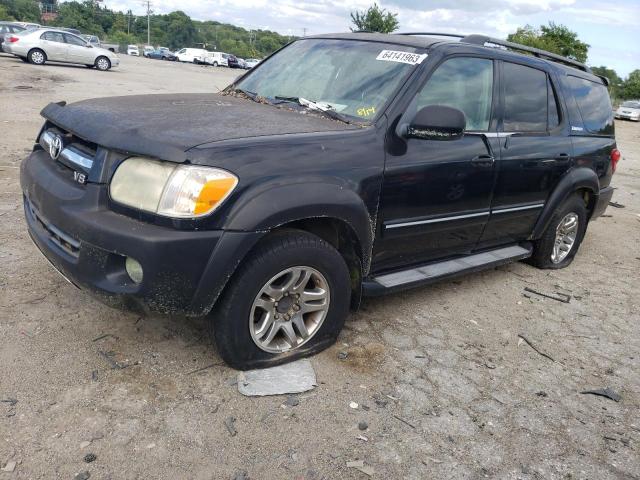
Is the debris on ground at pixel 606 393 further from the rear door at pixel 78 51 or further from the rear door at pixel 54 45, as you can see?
the rear door at pixel 78 51

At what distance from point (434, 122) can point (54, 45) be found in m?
23.6

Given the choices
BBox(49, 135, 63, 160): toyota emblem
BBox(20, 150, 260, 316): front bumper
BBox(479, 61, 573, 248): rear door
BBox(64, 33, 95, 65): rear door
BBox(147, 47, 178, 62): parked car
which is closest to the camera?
BBox(20, 150, 260, 316): front bumper

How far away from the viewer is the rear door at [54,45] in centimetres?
2259

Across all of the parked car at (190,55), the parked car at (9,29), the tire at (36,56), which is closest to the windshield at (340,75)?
the tire at (36,56)

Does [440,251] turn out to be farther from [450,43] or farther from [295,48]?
[295,48]

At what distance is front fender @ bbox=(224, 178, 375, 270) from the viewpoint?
2.65 meters

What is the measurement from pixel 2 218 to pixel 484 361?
161 inches

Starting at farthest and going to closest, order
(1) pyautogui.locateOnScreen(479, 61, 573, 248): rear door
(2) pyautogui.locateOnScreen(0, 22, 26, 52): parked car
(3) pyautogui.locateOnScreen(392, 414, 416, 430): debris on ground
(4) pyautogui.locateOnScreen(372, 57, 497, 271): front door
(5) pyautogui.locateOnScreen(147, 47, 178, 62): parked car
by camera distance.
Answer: (5) pyautogui.locateOnScreen(147, 47, 178, 62): parked car, (2) pyautogui.locateOnScreen(0, 22, 26, 52): parked car, (1) pyautogui.locateOnScreen(479, 61, 573, 248): rear door, (4) pyautogui.locateOnScreen(372, 57, 497, 271): front door, (3) pyautogui.locateOnScreen(392, 414, 416, 430): debris on ground

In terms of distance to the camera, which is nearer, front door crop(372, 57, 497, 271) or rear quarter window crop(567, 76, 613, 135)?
front door crop(372, 57, 497, 271)

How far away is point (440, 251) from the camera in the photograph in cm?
394

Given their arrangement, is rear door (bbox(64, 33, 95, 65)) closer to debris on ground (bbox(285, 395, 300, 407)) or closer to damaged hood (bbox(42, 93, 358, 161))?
damaged hood (bbox(42, 93, 358, 161))

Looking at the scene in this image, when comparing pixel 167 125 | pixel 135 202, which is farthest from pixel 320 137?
pixel 135 202

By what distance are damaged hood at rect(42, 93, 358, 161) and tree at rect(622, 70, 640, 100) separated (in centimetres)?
6430

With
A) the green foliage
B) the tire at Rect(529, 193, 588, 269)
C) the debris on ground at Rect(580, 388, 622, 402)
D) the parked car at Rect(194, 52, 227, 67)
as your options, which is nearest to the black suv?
the tire at Rect(529, 193, 588, 269)
